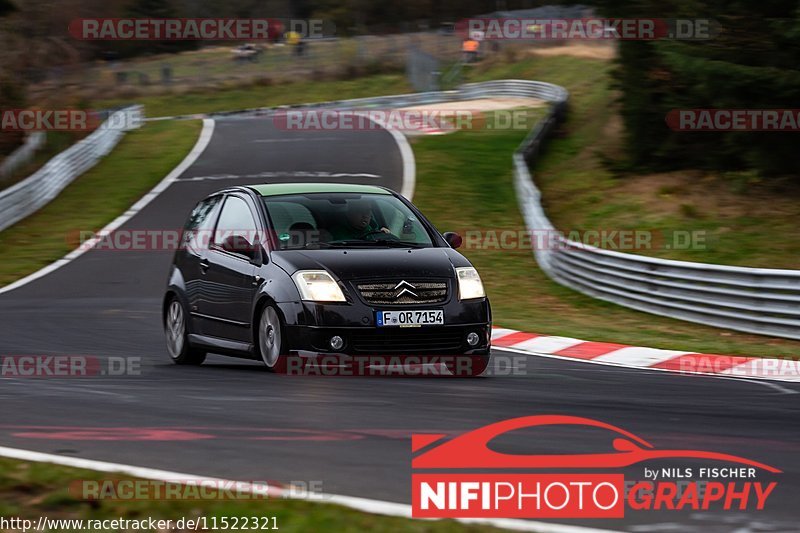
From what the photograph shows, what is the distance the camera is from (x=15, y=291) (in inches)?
780

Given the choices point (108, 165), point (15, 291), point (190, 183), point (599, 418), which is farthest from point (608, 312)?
point (108, 165)

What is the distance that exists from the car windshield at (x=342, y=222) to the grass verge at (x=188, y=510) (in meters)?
4.85

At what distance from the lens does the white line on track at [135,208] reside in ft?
71.1

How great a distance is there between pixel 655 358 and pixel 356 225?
11.0 ft

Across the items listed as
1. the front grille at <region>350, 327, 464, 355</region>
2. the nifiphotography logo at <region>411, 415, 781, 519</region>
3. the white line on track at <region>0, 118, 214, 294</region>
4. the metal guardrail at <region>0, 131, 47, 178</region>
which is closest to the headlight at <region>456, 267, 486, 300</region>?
the front grille at <region>350, 327, 464, 355</region>

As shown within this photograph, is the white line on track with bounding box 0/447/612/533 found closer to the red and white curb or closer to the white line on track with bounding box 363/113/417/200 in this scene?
the red and white curb

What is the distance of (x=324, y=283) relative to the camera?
9.71 m

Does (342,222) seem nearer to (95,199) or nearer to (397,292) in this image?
(397,292)

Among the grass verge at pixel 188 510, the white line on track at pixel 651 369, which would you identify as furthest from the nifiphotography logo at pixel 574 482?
the white line on track at pixel 651 369

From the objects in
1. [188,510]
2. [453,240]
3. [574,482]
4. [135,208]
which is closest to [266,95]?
[135,208]

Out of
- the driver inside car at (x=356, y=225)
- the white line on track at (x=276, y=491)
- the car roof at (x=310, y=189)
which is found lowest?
the white line on track at (x=276, y=491)

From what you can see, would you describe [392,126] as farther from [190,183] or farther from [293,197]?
[293,197]

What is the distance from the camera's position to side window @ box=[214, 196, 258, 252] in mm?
10633

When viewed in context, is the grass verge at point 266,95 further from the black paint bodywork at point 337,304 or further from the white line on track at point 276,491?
the white line on track at point 276,491
